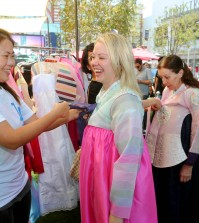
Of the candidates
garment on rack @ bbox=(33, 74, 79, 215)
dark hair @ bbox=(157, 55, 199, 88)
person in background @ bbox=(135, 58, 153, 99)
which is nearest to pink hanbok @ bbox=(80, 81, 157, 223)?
dark hair @ bbox=(157, 55, 199, 88)

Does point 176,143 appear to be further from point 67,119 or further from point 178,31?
point 178,31

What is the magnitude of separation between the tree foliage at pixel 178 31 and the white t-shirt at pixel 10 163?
2884 cm

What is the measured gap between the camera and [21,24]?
5.03 m

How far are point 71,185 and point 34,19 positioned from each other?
12.6ft

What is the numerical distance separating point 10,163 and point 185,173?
1407 mm

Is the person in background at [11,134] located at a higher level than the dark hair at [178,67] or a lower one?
lower

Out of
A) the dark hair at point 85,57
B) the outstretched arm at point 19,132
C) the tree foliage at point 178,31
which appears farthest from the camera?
the tree foliage at point 178,31

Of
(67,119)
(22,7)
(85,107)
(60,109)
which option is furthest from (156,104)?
(22,7)

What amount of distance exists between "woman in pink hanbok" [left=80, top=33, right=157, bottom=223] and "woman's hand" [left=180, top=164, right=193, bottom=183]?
0.75 m

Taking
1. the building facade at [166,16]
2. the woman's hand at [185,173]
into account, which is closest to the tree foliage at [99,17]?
the woman's hand at [185,173]

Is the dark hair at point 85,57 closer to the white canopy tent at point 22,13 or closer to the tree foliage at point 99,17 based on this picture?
the white canopy tent at point 22,13

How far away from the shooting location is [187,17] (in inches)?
1093

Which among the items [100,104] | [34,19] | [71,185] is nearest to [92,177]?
[100,104]

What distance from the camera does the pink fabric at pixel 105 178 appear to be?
1432mm
